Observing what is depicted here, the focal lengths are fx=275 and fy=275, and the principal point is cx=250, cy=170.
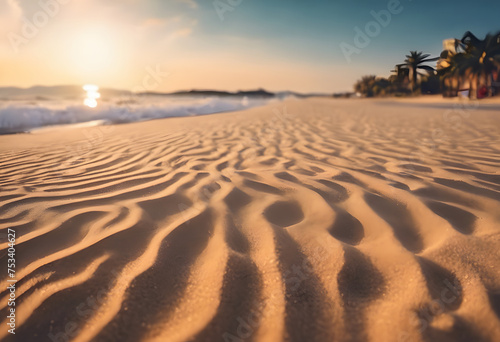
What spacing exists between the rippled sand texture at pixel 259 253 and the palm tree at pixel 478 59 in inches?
1025

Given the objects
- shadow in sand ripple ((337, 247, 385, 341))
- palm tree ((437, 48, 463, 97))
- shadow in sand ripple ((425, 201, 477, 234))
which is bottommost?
shadow in sand ripple ((337, 247, 385, 341))

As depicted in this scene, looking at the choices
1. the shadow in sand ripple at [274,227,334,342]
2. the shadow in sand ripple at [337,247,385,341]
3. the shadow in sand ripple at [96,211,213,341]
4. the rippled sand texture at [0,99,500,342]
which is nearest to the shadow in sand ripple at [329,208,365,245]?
the rippled sand texture at [0,99,500,342]

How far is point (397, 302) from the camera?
1056 mm

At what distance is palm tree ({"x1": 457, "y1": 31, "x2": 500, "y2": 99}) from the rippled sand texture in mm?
26039

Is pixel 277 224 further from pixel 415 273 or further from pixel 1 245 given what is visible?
pixel 1 245

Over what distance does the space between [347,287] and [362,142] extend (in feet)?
11.2

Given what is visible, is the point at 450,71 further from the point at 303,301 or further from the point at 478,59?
the point at 303,301

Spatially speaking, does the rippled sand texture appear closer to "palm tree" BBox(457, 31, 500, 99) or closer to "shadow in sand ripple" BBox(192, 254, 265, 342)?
"shadow in sand ripple" BBox(192, 254, 265, 342)

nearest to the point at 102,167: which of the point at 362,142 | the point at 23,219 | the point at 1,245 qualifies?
the point at 23,219

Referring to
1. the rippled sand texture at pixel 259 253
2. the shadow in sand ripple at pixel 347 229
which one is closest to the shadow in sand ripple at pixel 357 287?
the rippled sand texture at pixel 259 253

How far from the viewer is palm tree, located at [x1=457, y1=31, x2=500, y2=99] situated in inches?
830

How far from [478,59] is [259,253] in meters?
28.9

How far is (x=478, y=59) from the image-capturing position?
21875 millimetres

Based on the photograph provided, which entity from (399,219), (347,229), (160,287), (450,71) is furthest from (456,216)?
(450,71)
